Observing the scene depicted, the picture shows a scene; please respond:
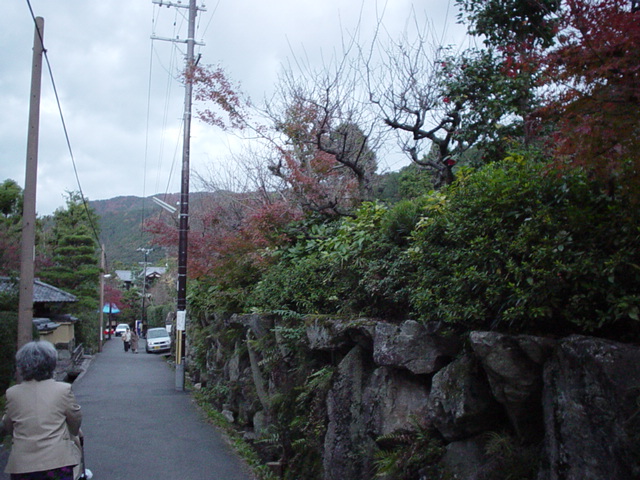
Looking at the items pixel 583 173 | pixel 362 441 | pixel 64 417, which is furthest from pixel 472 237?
pixel 64 417

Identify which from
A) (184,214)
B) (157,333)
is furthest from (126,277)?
(184,214)

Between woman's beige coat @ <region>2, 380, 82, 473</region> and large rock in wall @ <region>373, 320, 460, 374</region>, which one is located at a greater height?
large rock in wall @ <region>373, 320, 460, 374</region>

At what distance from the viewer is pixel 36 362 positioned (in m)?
4.23

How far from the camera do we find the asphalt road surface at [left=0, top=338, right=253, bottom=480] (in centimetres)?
848

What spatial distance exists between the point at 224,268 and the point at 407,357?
873 cm

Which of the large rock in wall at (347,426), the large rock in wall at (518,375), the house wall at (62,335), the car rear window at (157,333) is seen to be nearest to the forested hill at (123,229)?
the car rear window at (157,333)

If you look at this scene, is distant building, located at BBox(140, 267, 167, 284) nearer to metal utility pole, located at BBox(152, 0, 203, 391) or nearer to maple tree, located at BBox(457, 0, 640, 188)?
metal utility pole, located at BBox(152, 0, 203, 391)

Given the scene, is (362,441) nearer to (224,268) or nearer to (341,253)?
(341,253)

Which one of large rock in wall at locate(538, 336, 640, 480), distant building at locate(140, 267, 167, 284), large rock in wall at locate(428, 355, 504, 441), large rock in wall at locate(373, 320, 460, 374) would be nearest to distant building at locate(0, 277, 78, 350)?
large rock in wall at locate(373, 320, 460, 374)

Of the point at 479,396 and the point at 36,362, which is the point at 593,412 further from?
the point at 36,362

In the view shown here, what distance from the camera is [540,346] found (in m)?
3.48

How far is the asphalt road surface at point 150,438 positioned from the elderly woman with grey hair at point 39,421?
14.0 feet

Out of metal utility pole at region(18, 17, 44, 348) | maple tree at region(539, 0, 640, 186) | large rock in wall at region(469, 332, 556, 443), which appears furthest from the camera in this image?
metal utility pole at region(18, 17, 44, 348)

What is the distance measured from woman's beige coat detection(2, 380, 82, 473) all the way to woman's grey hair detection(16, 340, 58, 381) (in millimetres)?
56
